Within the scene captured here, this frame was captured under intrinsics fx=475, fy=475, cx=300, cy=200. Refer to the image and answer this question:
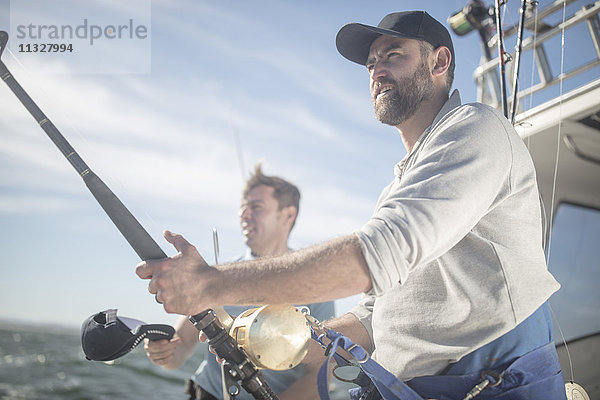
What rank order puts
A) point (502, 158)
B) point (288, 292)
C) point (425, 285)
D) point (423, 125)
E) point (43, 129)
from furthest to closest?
point (423, 125), point (43, 129), point (425, 285), point (502, 158), point (288, 292)

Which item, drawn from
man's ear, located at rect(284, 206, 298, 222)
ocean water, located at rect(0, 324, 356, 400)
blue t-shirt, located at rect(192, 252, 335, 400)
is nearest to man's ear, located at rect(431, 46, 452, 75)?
blue t-shirt, located at rect(192, 252, 335, 400)

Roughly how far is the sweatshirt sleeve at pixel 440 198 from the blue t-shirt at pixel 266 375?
2.04 meters

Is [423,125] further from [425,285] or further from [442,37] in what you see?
[425,285]

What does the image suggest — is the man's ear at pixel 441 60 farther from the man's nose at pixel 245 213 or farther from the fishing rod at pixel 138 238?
the man's nose at pixel 245 213

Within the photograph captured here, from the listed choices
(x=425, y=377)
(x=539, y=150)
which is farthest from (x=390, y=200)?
(x=539, y=150)

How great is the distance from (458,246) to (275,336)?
678 mm

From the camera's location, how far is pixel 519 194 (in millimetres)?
1619

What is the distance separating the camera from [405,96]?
2002mm

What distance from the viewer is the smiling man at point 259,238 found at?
142 inches

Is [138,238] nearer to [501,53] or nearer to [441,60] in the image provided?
[441,60]

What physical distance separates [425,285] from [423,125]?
771 millimetres

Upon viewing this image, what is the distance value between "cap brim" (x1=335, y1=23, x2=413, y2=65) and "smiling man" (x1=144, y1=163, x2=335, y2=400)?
190 cm

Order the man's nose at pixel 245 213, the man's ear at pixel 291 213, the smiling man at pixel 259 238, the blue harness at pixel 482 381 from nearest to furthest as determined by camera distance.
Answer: the blue harness at pixel 482 381
the smiling man at pixel 259 238
the man's nose at pixel 245 213
the man's ear at pixel 291 213

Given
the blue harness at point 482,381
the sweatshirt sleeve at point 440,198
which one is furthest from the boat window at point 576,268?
the sweatshirt sleeve at point 440,198
